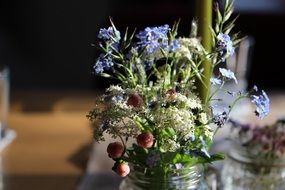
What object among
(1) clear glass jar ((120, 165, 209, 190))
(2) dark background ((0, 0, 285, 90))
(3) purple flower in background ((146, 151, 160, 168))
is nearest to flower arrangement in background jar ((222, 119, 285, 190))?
(1) clear glass jar ((120, 165, 209, 190))

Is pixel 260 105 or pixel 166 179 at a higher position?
pixel 260 105

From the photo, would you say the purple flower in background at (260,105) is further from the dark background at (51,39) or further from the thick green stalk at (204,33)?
the dark background at (51,39)

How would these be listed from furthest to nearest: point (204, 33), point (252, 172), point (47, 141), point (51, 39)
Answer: point (51, 39)
point (47, 141)
point (252, 172)
point (204, 33)

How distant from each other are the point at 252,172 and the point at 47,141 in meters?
0.53

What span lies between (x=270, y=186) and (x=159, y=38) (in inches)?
14.9

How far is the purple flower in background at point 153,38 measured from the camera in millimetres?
751

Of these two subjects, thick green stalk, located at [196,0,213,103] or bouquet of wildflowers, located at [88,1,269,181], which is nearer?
bouquet of wildflowers, located at [88,1,269,181]

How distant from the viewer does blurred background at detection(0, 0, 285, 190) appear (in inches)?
47.9

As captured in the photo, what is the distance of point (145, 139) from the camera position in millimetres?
734

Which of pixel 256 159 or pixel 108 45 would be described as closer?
pixel 108 45

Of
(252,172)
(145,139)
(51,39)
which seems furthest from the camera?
(51,39)

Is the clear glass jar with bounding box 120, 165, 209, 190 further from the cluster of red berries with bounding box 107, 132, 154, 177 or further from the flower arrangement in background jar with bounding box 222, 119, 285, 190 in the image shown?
the flower arrangement in background jar with bounding box 222, 119, 285, 190

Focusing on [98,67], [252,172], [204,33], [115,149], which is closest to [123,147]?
[115,149]

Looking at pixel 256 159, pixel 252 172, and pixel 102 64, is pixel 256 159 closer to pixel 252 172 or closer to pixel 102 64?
pixel 252 172
